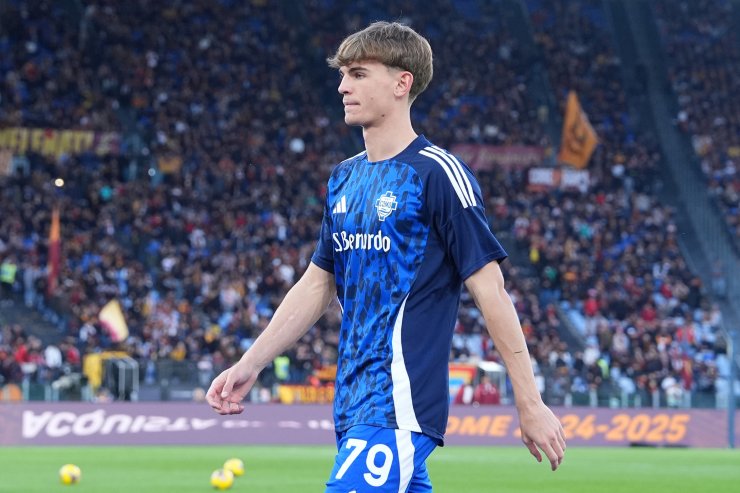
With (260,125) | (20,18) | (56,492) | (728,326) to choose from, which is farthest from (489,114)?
(56,492)

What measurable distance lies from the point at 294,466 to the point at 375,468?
652 inches

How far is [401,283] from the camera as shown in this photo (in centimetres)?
532

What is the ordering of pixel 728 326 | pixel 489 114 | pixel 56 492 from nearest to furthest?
pixel 56 492 → pixel 728 326 → pixel 489 114

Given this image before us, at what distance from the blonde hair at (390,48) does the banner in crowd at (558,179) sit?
40.1 meters

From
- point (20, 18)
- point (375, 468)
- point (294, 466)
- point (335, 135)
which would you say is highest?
point (20, 18)

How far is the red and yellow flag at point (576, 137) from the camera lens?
147ft

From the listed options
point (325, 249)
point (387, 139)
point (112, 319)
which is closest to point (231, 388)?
point (325, 249)

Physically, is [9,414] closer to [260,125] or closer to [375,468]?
[260,125]

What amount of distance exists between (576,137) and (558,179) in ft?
5.10

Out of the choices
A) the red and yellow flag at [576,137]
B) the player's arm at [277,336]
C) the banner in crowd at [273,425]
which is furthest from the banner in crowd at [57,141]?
the player's arm at [277,336]

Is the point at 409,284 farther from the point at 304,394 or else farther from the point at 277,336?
the point at 304,394

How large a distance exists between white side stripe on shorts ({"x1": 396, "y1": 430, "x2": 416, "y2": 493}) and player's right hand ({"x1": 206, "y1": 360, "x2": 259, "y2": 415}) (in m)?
0.72

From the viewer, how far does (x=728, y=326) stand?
4056 cm

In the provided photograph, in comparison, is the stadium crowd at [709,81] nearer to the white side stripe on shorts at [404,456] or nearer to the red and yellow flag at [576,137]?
the red and yellow flag at [576,137]
